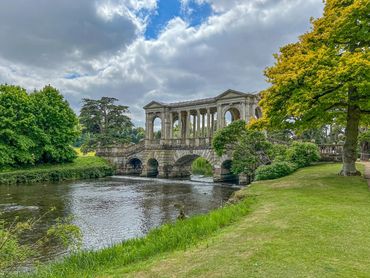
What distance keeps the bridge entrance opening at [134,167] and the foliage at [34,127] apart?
8692mm

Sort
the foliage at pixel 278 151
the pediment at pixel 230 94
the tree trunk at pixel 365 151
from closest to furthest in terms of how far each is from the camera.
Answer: the foliage at pixel 278 151
the tree trunk at pixel 365 151
the pediment at pixel 230 94

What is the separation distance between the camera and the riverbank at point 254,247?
5664 mm

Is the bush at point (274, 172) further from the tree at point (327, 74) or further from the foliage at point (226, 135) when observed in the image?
the foliage at point (226, 135)

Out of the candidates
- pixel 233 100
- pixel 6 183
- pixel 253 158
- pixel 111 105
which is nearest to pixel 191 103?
pixel 233 100

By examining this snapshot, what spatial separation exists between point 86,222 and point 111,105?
45840mm

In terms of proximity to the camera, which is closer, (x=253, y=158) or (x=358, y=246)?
(x=358, y=246)

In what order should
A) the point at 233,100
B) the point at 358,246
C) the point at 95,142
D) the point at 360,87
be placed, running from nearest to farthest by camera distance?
the point at 358,246 < the point at 360,87 < the point at 233,100 < the point at 95,142

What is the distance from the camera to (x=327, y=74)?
13812 millimetres

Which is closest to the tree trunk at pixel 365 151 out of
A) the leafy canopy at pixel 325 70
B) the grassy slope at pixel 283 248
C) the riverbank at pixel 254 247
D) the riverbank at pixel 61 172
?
the leafy canopy at pixel 325 70

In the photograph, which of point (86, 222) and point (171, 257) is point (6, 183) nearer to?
point (86, 222)

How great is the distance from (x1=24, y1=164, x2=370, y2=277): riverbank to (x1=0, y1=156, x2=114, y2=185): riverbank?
91.6 feet

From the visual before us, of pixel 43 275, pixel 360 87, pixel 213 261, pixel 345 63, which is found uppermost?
pixel 345 63

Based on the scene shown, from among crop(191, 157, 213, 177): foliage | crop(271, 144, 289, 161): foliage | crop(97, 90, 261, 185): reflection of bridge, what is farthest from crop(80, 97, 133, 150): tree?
crop(271, 144, 289, 161): foliage

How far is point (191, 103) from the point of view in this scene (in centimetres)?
4806
